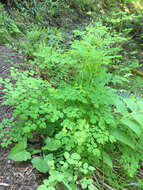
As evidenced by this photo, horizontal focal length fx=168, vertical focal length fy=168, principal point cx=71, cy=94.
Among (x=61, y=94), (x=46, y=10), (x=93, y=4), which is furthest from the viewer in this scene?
(x=93, y=4)

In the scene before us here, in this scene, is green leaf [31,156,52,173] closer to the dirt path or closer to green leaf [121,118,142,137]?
the dirt path

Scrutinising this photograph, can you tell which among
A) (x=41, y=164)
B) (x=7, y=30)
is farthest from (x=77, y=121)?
(x=7, y=30)

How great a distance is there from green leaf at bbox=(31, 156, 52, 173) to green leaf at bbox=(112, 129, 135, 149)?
63 cm

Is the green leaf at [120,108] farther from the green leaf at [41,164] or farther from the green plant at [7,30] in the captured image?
the green plant at [7,30]

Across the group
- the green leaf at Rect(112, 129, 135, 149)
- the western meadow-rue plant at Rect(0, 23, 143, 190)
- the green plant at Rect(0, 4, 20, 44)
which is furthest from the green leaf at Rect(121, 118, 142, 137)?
the green plant at Rect(0, 4, 20, 44)

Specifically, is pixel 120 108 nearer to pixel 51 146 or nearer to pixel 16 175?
pixel 51 146

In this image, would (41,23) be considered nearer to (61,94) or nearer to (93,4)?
(93,4)

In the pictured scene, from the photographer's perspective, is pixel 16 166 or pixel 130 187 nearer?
pixel 16 166

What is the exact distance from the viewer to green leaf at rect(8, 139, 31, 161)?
4.34 feet

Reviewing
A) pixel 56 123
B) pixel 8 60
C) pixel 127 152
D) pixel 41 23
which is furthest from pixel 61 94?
pixel 41 23

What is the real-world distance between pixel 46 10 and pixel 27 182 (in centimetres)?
571

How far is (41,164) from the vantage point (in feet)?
4.27

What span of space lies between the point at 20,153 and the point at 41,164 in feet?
0.64

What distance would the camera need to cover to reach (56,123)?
1563 mm
